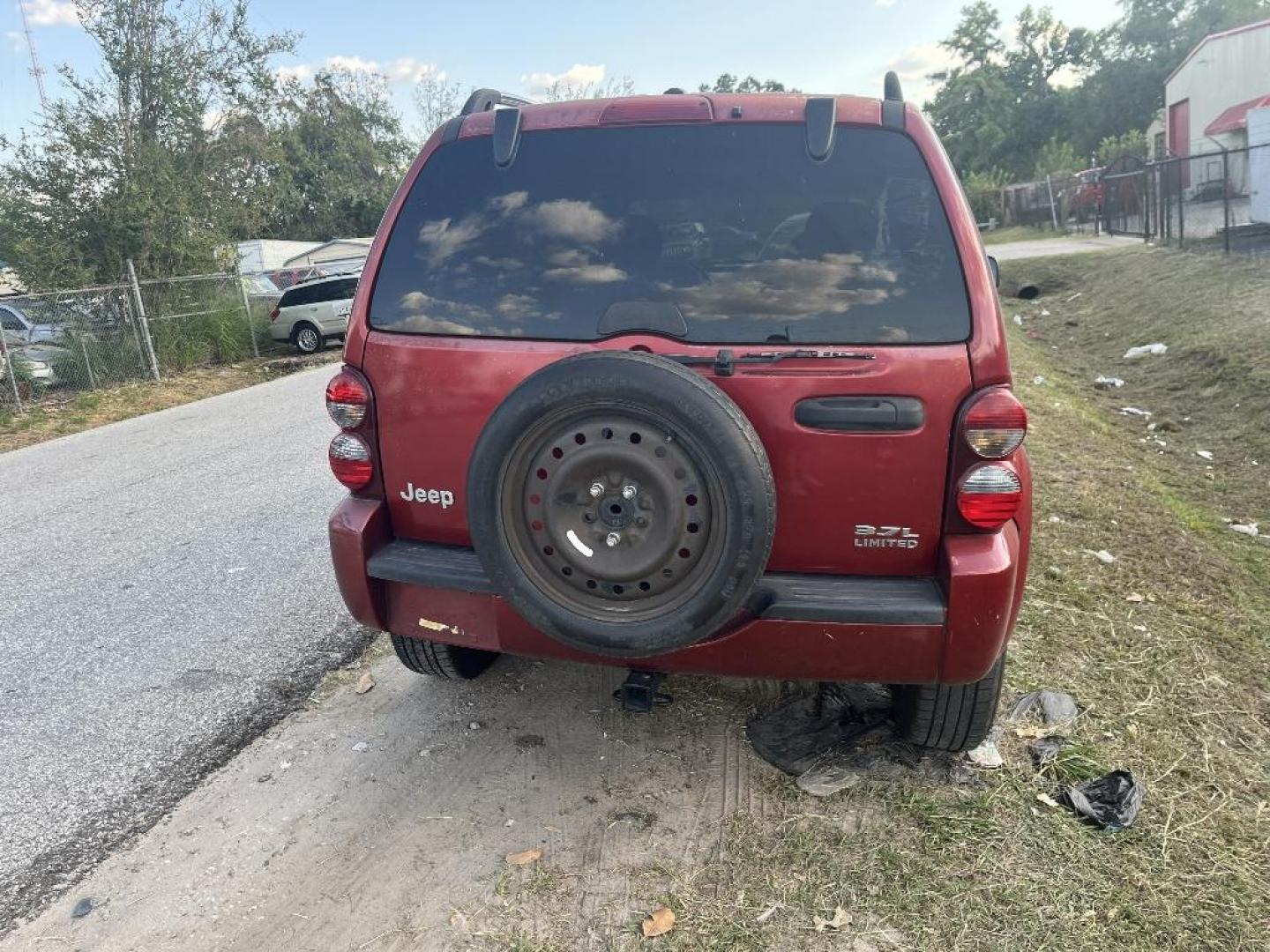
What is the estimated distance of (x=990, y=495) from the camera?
249cm

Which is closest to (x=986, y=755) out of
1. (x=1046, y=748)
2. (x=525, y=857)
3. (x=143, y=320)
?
(x=1046, y=748)

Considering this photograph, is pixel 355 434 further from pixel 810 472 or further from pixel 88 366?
pixel 88 366

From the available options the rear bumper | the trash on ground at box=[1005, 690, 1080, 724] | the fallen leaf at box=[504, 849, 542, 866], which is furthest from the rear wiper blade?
the trash on ground at box=[1005, 690, 1080, 724]

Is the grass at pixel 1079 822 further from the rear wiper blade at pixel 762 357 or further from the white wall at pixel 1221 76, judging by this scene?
the white wall at pixel 1221 76

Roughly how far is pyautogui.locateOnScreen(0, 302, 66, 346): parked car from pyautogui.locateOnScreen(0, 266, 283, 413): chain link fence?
13 mm

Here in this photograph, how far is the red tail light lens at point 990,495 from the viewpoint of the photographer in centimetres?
248

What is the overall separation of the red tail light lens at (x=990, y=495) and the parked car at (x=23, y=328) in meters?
13.8

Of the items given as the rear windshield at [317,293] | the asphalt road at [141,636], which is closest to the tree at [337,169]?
the rear windshield at [317,293]

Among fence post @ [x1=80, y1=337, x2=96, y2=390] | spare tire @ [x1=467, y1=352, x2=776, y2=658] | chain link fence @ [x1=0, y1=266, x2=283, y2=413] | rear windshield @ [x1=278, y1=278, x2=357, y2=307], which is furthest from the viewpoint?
rear windshield @ [x1=278, y1=278, x2=357, y2=307]

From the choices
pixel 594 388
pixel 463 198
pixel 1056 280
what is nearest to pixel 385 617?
pixel 594 388

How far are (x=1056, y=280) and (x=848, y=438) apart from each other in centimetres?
1754

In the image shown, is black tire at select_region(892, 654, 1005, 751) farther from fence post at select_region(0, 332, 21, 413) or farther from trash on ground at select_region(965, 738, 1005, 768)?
fence post at select_region(0, 332, 21, 413)

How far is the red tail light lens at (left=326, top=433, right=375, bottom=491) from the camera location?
9.70 ft

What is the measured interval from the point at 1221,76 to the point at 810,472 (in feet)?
133
